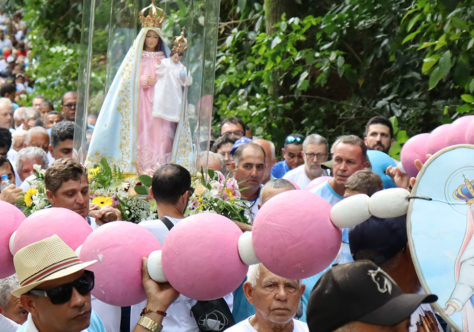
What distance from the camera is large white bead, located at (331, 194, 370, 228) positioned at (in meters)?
3.19

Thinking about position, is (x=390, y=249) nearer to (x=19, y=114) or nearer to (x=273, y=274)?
(x=273, y=274)

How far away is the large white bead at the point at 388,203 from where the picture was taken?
10.3ft

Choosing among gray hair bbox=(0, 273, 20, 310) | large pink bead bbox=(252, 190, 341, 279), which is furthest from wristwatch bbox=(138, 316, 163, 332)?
gray hair bbox=(0, 273, 20, 310)

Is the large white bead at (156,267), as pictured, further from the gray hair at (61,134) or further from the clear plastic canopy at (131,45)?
the gray hair at (61,134)

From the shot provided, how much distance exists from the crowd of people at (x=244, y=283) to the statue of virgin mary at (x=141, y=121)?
0.34 m

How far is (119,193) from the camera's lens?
6.43 m

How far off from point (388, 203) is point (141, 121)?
4452mm

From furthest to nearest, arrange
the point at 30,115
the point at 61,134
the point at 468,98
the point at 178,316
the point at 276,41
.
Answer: the point at 30,115, the point at 276,41, the point at 61,134, the point at 468,98, the point at 178,316

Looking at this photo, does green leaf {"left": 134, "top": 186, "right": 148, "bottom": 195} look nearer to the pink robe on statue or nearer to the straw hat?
the pink robe on statue

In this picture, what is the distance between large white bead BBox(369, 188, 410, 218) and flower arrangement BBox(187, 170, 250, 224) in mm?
2918

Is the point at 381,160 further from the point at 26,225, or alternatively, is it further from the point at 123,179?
the point at 26,225

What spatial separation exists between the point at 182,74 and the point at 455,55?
308cm

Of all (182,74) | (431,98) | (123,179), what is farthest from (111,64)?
(431,98)

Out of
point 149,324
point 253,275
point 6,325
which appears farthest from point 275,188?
point 149,324
